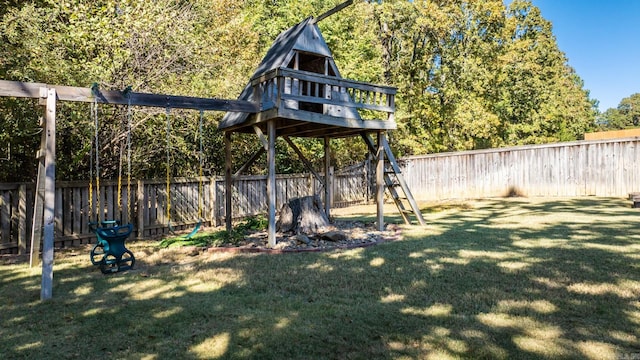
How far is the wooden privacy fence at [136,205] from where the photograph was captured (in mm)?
8438

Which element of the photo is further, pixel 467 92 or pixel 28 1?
pixel 467 92

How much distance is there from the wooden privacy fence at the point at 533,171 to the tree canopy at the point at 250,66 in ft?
12.4

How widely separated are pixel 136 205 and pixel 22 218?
2674 millimetres

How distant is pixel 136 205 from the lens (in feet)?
35.3

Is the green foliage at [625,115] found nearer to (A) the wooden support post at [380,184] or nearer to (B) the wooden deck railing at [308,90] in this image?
(A) the wooden support post at [380,184]

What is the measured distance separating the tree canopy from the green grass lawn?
4195 mm

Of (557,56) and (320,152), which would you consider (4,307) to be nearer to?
(320,152)

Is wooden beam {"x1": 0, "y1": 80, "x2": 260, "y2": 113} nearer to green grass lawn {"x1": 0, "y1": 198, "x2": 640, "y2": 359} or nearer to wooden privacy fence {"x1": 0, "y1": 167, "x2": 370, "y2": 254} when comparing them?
wooden privacy fence {"x1": 0, "y1": 167, "x2": 370, "y2": 254}

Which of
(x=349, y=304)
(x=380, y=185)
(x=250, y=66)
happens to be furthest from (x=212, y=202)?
(x=349, y=304)

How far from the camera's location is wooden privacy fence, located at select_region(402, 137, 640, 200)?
52.4ft

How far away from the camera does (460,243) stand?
8.15 metres

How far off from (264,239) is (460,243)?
424 cm

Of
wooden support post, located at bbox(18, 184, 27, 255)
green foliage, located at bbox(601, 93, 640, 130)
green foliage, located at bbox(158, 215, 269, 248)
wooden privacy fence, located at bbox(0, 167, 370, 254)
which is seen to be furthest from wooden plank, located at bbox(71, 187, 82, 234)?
green foliage, located at bbox(601, 93, 640, 130)

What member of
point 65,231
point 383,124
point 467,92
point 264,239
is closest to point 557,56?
point 467,92
